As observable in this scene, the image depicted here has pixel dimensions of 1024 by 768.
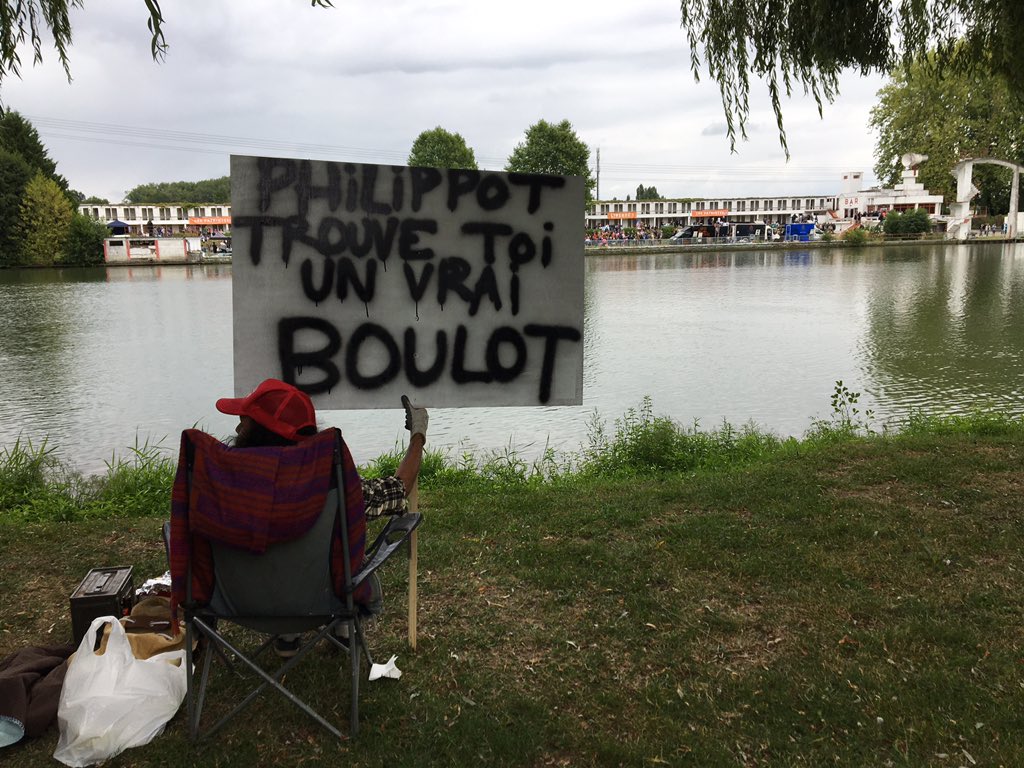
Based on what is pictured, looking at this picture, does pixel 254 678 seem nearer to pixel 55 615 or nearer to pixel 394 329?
pixel 55 615

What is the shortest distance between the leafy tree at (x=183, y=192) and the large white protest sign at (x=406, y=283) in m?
129

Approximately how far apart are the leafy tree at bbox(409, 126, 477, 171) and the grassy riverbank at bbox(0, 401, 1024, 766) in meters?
67.2

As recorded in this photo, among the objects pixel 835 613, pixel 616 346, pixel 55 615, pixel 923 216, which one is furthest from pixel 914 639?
pixel 923 216

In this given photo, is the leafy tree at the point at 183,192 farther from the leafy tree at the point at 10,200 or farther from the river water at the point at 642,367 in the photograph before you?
the river water at the point at 642,367

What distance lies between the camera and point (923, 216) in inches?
2813

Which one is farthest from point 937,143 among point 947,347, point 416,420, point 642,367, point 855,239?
point 416,420

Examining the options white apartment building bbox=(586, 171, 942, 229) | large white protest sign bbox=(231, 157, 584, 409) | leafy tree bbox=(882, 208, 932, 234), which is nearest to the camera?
large white protest sign bbox=(231, 157, 584, 409)

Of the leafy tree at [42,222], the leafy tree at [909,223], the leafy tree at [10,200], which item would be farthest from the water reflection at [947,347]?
the leafy tree at [10,200]

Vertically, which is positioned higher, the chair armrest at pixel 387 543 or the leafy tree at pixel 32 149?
the leafy tree at pixel 32 149

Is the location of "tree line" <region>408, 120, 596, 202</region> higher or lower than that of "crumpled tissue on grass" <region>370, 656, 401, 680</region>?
higher

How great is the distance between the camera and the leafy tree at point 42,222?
54.7m

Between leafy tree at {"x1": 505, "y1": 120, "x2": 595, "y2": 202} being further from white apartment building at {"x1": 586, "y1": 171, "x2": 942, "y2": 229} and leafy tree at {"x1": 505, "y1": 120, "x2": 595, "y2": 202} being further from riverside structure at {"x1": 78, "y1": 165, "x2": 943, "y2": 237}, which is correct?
white apartment building at {"x1": 586, "y1": 171, "x2": 942, "y2": 229}

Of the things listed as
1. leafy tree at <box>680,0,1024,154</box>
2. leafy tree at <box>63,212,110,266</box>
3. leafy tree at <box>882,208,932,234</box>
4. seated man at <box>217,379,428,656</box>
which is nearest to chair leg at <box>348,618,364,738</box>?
seated man at <box>217,379,428,656</box>

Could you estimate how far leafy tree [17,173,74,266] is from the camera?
54.7 m
